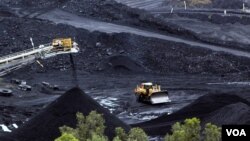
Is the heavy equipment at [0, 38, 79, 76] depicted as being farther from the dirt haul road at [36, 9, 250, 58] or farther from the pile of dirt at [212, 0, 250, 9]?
the pile of dirt at [212, 0, 250, 9]

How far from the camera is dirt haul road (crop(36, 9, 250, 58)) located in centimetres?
3161

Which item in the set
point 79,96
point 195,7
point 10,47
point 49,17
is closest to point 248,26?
point 195,7

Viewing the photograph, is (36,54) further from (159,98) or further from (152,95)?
(159,98)

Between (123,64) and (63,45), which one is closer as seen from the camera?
(63,45)

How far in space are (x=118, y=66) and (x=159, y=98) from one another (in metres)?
6.16

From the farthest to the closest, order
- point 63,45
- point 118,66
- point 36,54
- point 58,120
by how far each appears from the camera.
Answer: point 118,66 → point 36,54 → point 63,45 → point 58,120

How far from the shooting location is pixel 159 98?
939 inches

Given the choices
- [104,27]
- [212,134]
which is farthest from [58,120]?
[104,27]

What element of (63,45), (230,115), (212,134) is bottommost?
(230,115)

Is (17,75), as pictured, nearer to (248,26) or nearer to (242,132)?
(248,26)

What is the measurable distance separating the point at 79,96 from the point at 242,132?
36.5ft

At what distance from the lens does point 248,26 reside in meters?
37.3

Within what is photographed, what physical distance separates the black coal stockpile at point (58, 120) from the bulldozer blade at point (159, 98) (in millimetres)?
5752

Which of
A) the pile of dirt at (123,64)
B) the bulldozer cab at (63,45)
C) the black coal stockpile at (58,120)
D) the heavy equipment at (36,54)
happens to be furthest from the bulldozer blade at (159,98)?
the pile of dirt at (123,64)
